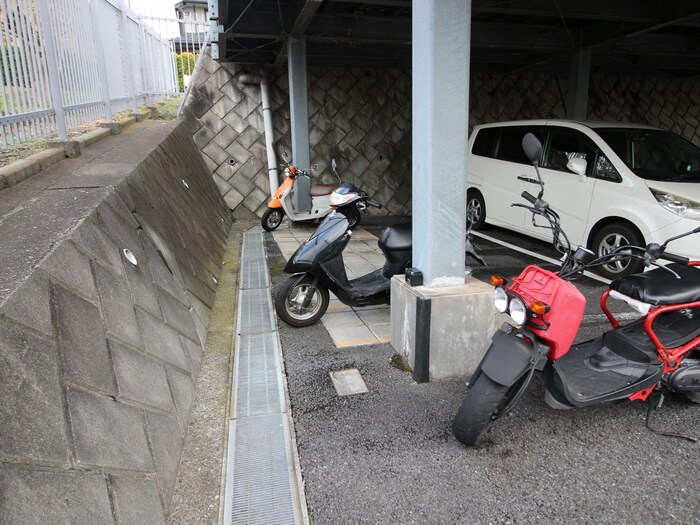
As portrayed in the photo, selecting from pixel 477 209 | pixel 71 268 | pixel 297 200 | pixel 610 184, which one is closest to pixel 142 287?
pixel 71 268

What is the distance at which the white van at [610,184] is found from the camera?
15.4 feet

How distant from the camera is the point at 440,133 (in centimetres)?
287

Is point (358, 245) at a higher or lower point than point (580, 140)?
lower

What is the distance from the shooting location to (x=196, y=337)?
322 centimetres

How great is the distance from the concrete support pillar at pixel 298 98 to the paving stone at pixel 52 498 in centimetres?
687

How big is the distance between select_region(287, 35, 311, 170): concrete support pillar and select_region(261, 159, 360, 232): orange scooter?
27 centimetres

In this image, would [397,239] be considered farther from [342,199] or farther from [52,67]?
[52,67]

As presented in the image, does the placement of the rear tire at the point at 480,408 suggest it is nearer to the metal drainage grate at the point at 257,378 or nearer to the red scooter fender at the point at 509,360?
the red scooter fender at the point at 509,360

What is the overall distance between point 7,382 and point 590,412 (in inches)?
111

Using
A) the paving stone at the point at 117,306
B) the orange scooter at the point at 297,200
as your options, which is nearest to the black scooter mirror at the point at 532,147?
the paving stone at the point at 117,306

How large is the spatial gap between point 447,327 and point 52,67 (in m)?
4.17

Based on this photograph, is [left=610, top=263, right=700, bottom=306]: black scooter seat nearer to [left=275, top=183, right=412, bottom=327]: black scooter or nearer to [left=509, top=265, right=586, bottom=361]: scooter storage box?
[left=509, top=265, right=586, bottom=361]: scooter storage box

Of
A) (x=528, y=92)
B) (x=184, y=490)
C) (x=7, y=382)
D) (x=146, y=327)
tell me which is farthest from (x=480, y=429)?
(x=528, y=92)

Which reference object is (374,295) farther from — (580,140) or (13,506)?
(580,140)
